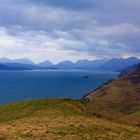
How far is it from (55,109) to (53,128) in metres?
12.8

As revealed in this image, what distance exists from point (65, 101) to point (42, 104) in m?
3.69

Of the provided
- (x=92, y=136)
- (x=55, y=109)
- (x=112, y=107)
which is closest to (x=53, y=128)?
(x=92, y=136)

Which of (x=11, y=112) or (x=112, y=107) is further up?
(x=11, y=112)

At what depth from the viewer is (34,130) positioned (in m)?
33.3

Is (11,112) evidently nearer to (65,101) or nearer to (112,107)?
(65,101)

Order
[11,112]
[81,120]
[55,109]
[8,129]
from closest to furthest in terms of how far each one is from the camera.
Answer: [8,129] → [81,120] → [55,109] → [11,112]

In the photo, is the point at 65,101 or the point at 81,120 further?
the point at 65,101

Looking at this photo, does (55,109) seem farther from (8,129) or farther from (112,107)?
(112,107)

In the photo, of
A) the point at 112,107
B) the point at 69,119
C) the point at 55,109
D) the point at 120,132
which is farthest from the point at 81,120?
the point at 112,107

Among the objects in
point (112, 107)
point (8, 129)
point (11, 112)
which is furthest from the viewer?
point (112, 107)

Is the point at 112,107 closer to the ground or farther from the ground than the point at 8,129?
closer to the ground

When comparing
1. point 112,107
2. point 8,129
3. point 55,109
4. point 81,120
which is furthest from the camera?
point 112,107

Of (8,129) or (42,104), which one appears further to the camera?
(42,104)

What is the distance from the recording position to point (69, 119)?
39469 mm
